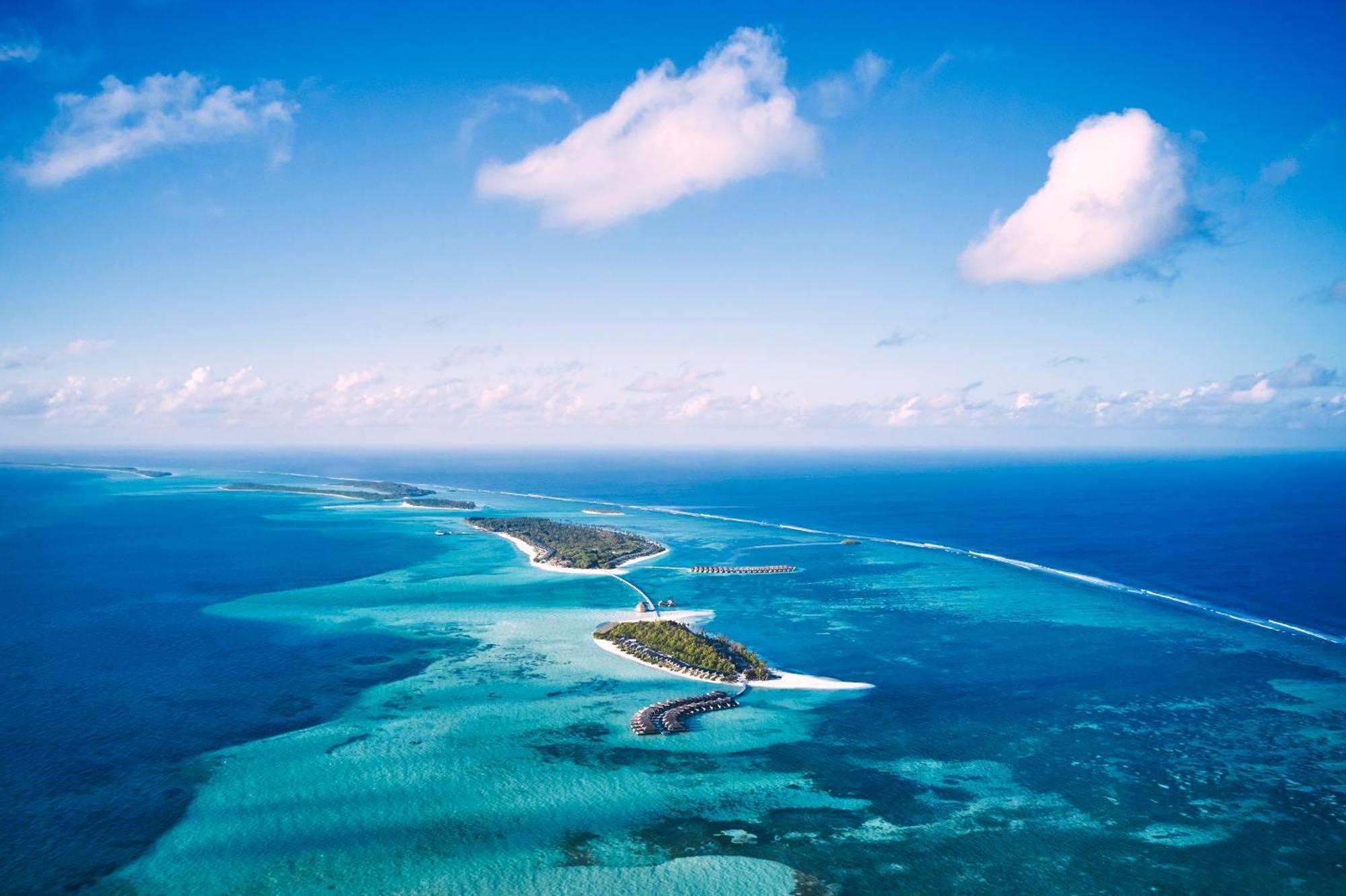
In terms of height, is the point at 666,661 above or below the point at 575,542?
below

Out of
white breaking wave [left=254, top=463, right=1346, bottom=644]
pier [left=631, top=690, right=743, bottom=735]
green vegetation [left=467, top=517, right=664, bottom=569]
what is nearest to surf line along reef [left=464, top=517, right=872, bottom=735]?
pier [left=631, top=690, right=743, bottom=735]

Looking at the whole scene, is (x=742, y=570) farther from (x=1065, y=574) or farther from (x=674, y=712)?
(x=674, y=712)

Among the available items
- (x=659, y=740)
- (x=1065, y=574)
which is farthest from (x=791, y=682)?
(x=1065, y=574)

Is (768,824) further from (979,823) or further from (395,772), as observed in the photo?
(395,772)

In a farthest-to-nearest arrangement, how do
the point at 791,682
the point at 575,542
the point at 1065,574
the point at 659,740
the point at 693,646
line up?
the point at 575,542 → the point at 1065,574 → the point at 693,646 → the point at 791,682 → the point at 659,740

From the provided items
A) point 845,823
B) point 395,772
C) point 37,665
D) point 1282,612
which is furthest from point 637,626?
point 1282,612

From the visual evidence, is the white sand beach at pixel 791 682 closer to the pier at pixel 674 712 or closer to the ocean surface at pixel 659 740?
the ocean surface at pixel 659 740

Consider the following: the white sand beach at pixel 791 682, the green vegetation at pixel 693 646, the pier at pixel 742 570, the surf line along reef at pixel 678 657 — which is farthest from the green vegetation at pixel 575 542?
the white sand beach at pixel 791 682
